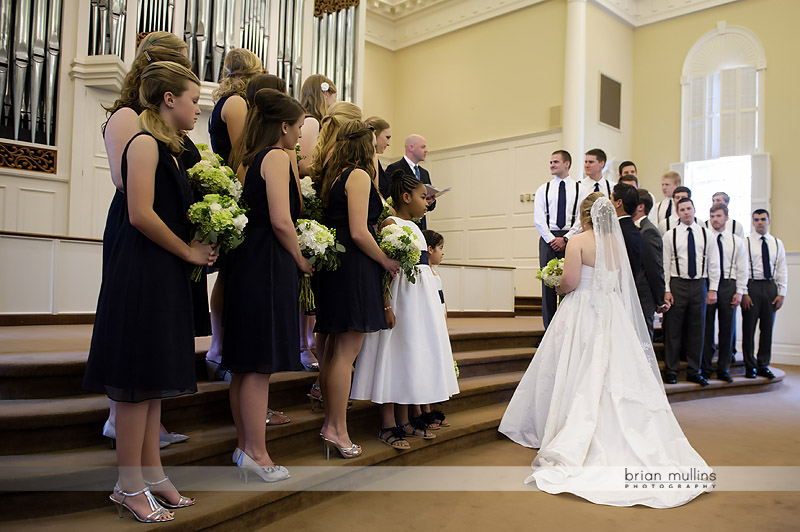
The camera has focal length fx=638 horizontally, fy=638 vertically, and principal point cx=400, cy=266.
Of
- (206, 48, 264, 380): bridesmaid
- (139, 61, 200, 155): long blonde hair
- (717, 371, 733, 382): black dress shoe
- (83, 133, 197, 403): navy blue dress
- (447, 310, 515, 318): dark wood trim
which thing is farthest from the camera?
(447, 310, 515, 318): dark wood trim

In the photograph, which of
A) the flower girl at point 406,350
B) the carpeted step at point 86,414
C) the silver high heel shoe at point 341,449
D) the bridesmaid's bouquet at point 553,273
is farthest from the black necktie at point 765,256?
the silver high heel shoe at point 341,449

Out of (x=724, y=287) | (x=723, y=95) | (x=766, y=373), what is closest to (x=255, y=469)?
(x=724, y=287)

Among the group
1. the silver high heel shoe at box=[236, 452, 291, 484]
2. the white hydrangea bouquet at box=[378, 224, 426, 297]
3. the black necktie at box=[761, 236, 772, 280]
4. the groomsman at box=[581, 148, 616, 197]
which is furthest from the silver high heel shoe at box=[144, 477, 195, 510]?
the black necktie at box=[761, 236, 772, 280]

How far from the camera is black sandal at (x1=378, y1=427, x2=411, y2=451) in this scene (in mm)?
3443

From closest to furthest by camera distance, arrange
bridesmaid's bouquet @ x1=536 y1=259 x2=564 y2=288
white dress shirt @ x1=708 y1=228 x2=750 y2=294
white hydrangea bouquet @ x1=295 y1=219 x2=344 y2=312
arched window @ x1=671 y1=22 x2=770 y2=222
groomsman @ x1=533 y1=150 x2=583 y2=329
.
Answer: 1. white hydrangea bouquet @ x1=295 y1=219 x2=344 y2=312
2. bridesmaid's bouquet @ x1=536 y1=259 x2=564 y2=288
3. groomsman @ x1=533 y1=150 x2=583 y2=329
4. white dress shirt @ x1=708 y1=228 x2=750 y2=294
5. arched window @ x1=671 y1=22 x2=770 y2=222

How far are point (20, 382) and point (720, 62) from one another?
1022cm

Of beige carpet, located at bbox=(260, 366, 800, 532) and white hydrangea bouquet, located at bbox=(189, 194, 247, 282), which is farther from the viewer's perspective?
beige carpet, located at bbox=(260, 366, 800, 532)

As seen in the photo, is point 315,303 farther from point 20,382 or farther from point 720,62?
point 720,62

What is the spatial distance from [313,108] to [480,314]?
5.29 metres

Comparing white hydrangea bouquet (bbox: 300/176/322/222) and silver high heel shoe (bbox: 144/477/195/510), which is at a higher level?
white hydrangea bouquet (bbox: 300/176/322/222)

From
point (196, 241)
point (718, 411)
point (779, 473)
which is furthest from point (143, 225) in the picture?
point (718, 411)

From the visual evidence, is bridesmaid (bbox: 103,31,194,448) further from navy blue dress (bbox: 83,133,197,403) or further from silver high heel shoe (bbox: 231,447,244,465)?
silver high heel shoe (bbox: 231,447,244,465)

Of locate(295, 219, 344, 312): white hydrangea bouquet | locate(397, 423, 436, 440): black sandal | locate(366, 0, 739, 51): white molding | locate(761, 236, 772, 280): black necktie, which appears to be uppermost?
locate(366, 0, 739, 51): white molding

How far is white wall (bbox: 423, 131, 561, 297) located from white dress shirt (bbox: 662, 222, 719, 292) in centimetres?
370
